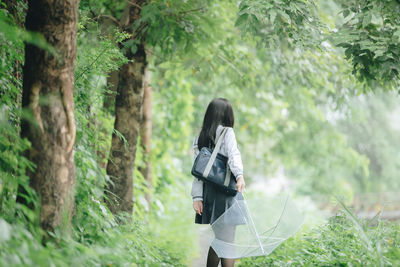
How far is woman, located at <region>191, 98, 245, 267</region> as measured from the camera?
3.67 metres

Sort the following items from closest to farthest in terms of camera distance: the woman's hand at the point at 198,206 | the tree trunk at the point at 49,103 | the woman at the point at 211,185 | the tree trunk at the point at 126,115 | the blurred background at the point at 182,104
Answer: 1. the tree trunk at the point at 49,103
2. the blurred background at the point at 182,104
3. the woman at the point at 211,185
4. the woman's hand at the point at 198,206
5. the tree trunk at the point at 126,115

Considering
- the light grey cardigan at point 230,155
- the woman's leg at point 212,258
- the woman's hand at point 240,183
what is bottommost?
the woman's leg at point 212,258

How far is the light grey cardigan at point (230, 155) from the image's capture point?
3.58m

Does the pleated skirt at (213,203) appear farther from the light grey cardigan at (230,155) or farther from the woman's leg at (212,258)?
the woman's leg at (212,258)

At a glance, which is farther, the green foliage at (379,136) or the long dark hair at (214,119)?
the green foliage at (379,136)

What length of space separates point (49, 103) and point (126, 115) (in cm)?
200

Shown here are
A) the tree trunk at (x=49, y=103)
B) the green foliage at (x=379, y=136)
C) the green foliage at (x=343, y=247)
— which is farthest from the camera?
the green foliage at (x=379, y=136)

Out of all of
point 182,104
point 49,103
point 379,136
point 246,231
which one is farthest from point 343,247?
point 379,136

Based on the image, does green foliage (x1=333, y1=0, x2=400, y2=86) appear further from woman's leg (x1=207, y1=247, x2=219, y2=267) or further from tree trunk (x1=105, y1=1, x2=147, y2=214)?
woman's leg (x1=207, y1=247, x2=219, y2=267)

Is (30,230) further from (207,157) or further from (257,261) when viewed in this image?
(257,261)

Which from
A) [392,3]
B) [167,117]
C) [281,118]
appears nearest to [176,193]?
[167,117]

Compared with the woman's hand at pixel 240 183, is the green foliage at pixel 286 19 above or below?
above

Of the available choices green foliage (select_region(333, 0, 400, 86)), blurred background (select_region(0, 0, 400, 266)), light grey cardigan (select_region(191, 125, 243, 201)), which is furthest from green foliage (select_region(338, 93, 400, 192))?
light grey cardigan (select_region(191, 125, 243, 201))

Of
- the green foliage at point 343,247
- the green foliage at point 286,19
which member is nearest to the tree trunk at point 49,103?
the green foliage at point 286,19
